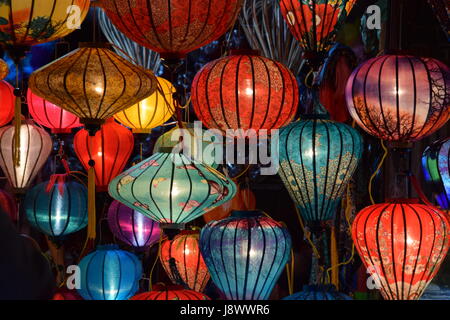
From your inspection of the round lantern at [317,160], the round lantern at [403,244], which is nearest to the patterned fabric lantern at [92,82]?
the round lantern at [317,160]

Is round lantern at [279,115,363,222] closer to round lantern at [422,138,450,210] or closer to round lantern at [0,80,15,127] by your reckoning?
round lantern at [422,138,450,210]

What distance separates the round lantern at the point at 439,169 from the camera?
265cm

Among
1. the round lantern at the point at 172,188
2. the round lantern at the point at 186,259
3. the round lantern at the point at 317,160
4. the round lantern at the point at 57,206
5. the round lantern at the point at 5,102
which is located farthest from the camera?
the round lantern at the point at 57,206

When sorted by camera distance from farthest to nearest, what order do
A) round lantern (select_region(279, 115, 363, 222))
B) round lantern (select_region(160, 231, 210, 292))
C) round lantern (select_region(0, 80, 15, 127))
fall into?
round lantern (select_region(0, 80, 15, 127)) < round lantern (select_region(160, 231, 210, 292)) < round lantern (select_region(279, 115, 363, 222))

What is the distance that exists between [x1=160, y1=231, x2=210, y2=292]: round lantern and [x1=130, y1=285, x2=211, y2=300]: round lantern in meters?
0.34

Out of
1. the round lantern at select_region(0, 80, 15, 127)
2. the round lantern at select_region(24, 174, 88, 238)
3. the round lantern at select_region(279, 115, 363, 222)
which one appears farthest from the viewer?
the round lantern at select_region(24, 174, 88, 238)

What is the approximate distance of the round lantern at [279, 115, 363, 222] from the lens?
96.2 inches

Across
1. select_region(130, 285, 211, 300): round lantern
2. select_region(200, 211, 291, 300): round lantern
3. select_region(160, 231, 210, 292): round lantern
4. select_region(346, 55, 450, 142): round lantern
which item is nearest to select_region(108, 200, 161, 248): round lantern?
select_region(160, 231, 210, 292): round lantern

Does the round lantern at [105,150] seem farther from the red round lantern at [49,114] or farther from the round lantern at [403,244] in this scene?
the round lantern at [403,244]

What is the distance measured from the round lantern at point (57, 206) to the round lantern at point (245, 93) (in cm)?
90

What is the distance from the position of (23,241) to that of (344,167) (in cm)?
168
